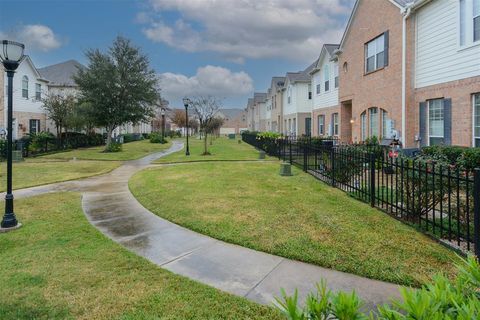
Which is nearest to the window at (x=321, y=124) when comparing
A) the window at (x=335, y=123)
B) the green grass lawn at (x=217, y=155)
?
the window at (x=335, y=123)

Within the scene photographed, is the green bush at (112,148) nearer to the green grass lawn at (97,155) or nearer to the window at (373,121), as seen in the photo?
the green grass lawn at (97,155)

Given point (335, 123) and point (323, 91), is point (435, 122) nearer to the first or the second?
point (335, 123)

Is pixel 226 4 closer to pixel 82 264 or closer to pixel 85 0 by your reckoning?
pixel 85 0

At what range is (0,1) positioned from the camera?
1315 cm

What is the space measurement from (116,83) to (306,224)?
24.0 m

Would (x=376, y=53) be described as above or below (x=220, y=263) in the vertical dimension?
above

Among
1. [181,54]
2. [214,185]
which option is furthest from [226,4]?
[214,185]

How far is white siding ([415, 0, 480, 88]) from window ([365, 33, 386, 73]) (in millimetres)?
2375

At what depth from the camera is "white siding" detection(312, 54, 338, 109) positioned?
896 inches

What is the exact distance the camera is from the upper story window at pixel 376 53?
15.1 metres

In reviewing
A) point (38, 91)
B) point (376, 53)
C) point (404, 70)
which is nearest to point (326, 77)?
point (376, 53)

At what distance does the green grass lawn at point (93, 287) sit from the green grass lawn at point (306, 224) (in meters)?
1.55

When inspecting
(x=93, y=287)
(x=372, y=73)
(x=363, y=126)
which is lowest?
(x=93, y=287)

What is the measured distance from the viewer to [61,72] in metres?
35.3
